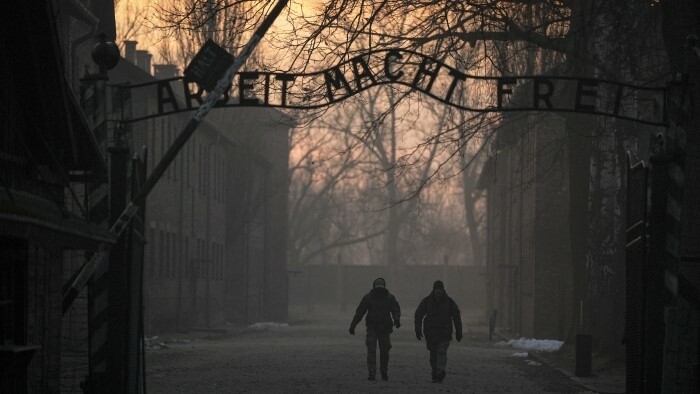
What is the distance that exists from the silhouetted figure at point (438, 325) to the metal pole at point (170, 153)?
33.6 feet

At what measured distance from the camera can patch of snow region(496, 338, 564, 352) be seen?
35.4 m

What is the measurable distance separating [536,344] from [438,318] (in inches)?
535

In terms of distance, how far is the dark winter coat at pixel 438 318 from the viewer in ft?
79.0

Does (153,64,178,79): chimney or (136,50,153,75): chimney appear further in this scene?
(153,64,178,79): chimney

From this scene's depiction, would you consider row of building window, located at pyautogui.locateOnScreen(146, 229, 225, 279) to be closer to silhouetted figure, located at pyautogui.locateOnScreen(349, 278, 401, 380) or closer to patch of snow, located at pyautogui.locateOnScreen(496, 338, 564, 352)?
patch of snow, located at pyautogui.locateOnScreen(496, 338, 564, 352)

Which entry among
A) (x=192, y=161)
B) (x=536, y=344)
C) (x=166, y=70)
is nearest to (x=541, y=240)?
(x=536, y=344)

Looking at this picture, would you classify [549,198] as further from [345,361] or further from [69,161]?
[69,161]

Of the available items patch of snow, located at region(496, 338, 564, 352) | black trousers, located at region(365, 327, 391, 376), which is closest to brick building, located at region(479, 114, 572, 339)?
patch of snow, located at region(496, 338, 564, 352)

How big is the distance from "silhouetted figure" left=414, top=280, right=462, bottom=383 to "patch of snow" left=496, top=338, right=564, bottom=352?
32.5 feet

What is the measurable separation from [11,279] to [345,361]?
18.1m

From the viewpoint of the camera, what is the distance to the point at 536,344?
123 ft

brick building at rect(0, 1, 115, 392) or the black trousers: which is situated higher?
brick building at rect(0, 1, 115, 392)

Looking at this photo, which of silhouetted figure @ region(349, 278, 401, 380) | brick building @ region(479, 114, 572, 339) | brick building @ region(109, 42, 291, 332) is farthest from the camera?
brick building @ region(109, 42, 291, 332)

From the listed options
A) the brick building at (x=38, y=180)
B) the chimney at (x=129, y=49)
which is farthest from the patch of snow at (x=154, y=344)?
the brick building at (x=38, y=180)
